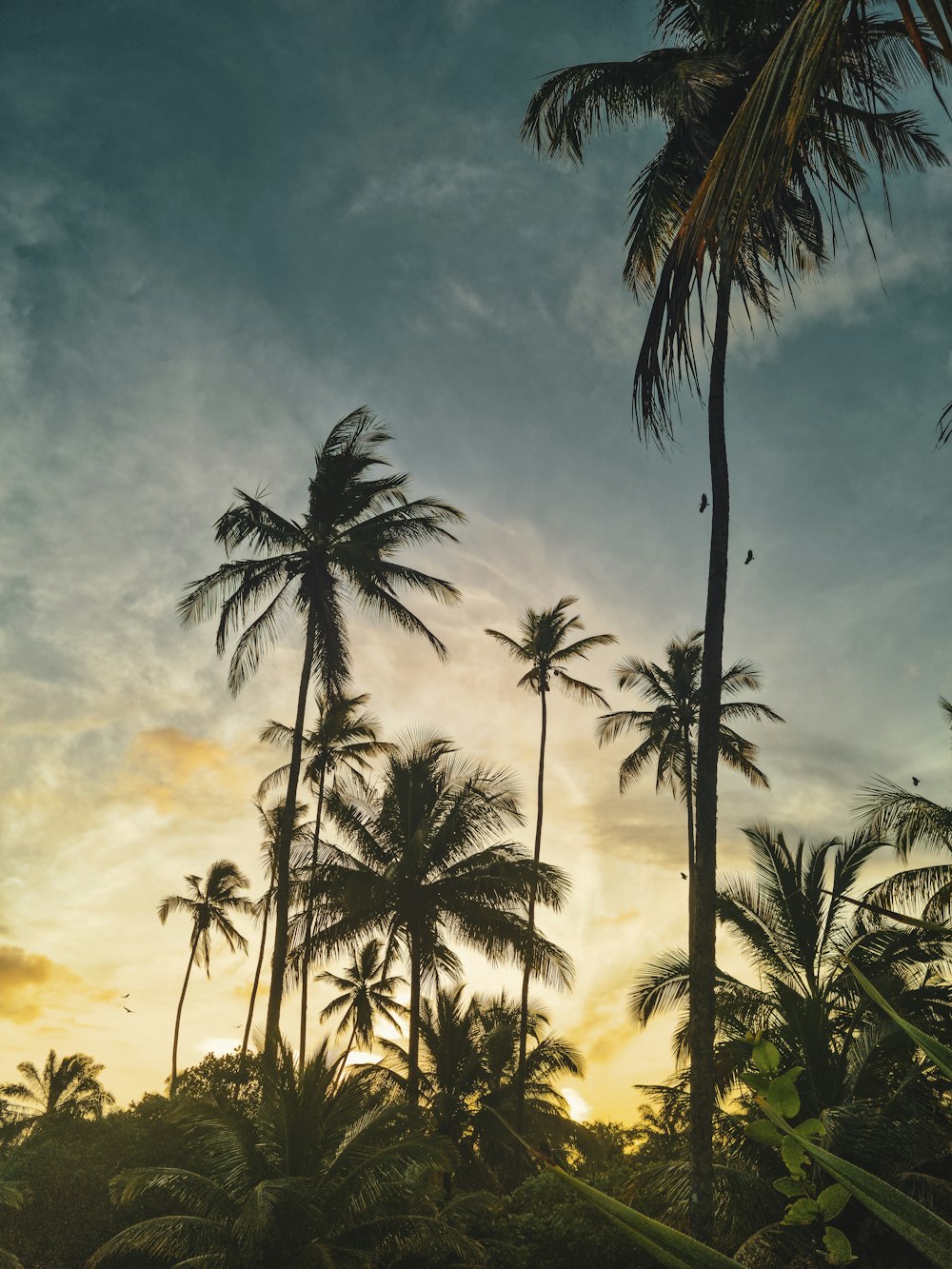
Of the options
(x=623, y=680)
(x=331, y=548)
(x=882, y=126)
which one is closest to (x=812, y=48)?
(x=882, y=126)

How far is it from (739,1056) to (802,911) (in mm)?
3703

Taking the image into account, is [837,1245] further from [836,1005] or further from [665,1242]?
[836,1005]

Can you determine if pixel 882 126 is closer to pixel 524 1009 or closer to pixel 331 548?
pixel 331 548

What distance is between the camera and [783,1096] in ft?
3.97

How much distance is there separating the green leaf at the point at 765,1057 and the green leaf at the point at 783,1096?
1.1 inches

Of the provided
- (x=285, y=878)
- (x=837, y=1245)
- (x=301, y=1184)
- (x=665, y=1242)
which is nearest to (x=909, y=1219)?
(x=665, y=1242)

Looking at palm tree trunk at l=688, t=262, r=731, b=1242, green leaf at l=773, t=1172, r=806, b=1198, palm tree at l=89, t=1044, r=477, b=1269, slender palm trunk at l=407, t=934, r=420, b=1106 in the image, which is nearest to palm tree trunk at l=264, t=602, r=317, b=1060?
palm tree at l=89, t=1044, r=477, b=1269

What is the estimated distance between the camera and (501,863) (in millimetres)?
20609

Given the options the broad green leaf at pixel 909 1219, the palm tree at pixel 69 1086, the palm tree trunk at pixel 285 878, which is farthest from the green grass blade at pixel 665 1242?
the palm tree at pixel 69 1086

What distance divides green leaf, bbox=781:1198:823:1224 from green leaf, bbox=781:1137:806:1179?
0.04 metres

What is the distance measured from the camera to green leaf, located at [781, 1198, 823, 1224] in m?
1.25

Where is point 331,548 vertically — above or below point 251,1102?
above

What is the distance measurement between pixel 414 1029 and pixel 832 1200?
20.6 meters

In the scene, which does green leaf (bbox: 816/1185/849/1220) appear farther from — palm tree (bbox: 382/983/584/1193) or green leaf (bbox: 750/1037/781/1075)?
palm tree (bbox: 382/983/584/1193)
